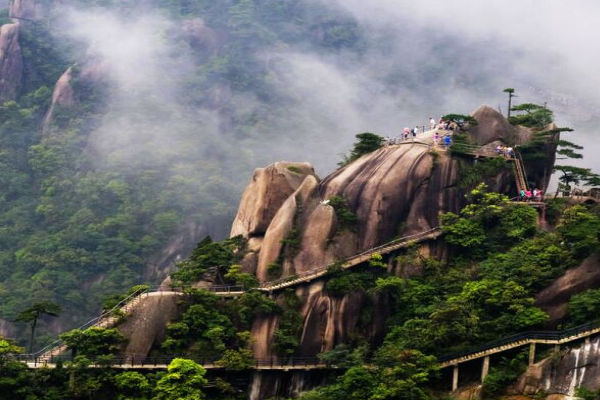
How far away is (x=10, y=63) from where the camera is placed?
155m

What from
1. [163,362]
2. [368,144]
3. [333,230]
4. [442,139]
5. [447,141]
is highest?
[442,139]

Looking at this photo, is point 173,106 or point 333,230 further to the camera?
point 173,106

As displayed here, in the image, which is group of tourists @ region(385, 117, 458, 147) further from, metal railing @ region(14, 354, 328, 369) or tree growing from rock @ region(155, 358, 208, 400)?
tree growing from rock @ region(155, 358, 208, 400)

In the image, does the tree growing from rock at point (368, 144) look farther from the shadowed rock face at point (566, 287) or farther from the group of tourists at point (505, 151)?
→ the shadowed rock face at point (566, 287)

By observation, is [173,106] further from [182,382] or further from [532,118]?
[182,382]

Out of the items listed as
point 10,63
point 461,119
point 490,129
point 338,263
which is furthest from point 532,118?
point 10,63

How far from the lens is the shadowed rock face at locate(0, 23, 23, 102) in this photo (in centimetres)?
15325

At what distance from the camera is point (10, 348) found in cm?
7019

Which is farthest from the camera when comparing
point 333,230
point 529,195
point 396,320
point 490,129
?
point 490,129

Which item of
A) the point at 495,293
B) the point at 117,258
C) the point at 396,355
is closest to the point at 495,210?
the point at 495,293

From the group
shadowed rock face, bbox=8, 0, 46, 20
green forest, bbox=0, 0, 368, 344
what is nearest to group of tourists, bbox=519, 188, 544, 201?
green forest, bbox=0, 0, 368, 344

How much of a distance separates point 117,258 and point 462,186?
175 feet

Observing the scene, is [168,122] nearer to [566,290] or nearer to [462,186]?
[462,186]

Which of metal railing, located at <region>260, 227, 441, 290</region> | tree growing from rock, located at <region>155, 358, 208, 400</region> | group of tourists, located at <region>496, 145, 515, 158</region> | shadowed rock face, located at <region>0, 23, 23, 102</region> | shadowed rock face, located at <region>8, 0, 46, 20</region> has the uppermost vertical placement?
shadowed rock face, located at <region>8, 0, 46, 20</region>
